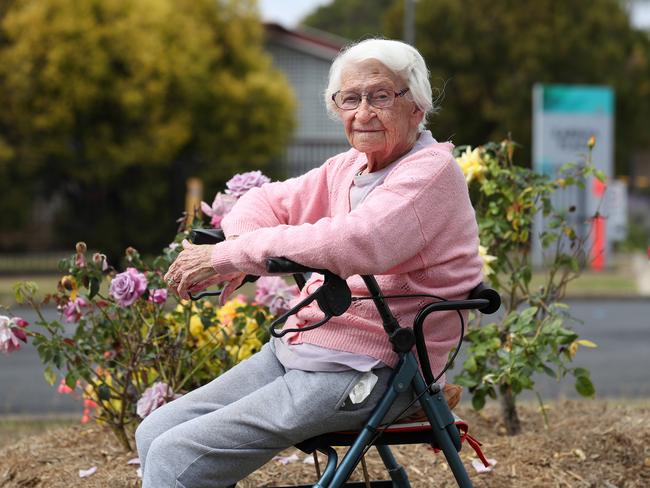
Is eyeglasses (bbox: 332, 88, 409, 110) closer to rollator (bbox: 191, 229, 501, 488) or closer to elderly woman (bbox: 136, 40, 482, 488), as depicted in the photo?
elderly woman (bbox: 136, 40, 482, 488)

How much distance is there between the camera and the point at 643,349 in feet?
31.1

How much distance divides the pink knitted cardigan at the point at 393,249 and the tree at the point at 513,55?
27.3 meters

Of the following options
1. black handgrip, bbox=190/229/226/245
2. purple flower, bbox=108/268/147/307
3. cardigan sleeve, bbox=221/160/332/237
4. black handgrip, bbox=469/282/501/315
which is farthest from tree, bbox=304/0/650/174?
black handgrip, bbox=469/282/501/315

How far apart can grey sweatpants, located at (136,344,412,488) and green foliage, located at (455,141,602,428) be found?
144 centimetres

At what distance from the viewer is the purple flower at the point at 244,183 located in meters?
3.76

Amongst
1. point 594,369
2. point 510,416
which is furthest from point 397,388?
point 594,369

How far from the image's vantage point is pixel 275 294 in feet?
12.8

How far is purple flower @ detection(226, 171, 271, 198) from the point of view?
3762mm

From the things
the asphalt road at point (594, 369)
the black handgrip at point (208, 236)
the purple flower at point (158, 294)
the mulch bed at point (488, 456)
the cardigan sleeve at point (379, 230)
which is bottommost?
the asphalt road at point (594, 369)

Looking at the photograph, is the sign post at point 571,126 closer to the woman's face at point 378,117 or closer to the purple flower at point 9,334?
the purple flower at point 9,334

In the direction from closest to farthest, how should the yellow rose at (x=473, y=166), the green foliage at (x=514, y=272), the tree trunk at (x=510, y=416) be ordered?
1. the green foliage at (x=514, y=272)
2. the yellow rose at (x=473, y=166)
3. the tree trunk at (x=510, y=416)

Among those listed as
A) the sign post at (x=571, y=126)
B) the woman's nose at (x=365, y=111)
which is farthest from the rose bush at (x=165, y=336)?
the sign post at (x=571, y=126)

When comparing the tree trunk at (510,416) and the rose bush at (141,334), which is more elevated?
the rose bush at (141,334)

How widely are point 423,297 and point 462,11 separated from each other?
29.2 m
